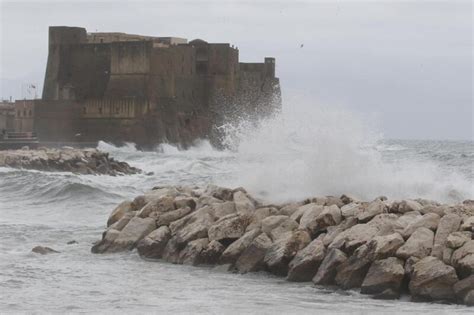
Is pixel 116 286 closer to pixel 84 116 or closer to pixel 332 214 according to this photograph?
pixel 332 214

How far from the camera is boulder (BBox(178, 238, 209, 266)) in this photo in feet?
35.4

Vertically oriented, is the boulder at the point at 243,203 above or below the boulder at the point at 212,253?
above

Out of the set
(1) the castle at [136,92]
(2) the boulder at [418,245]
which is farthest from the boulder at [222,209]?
(1) the castle at [136,92]

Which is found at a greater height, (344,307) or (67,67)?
(67,67)

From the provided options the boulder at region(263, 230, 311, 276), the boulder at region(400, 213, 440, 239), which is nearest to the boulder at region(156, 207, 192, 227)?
the boulder at region(263, 230, 311, 276)

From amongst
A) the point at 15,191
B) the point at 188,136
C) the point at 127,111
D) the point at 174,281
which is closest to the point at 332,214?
the point at 174,281

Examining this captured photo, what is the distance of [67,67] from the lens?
47344mm

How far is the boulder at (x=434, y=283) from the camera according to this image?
346 inches

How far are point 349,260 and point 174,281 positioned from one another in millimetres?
1781

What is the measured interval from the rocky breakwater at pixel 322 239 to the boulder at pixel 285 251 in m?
0.01

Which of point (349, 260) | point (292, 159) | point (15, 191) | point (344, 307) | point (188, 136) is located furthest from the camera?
point (188, 136)

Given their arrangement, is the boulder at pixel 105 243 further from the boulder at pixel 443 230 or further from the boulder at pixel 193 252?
the boulder at pixel 443 230

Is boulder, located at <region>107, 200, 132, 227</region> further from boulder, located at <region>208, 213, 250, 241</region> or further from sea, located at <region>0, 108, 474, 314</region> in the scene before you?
boulder, located at <region>208, 213, 250, 241</region>

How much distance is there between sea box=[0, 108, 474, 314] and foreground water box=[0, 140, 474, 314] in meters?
0.01
